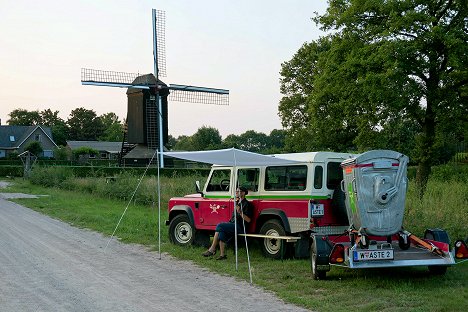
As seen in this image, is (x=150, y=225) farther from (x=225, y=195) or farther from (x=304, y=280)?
(x=304, y=280)

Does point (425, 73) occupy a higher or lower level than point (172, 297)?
higher

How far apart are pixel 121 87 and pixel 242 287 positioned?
3323 centimetres

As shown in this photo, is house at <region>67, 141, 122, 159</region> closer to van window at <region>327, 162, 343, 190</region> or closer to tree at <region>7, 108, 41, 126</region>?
tree at <region>7, 108, 41, 126</region>

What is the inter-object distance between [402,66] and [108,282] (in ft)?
49.8

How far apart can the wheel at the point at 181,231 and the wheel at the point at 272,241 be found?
82.8 inches

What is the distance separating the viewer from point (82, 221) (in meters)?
18.0

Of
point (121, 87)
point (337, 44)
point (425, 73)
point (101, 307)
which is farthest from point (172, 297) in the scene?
point (121, 87)

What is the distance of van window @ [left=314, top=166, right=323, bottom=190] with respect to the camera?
34.6 feet

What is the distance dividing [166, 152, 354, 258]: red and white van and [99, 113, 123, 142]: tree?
311ft

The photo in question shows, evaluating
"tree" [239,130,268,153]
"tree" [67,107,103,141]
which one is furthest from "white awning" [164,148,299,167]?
"tree" [67,107,103,141]

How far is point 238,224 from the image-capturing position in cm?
1124

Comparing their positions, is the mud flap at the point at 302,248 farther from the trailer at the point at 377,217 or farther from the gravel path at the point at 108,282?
the gravel path at the point at 108,282

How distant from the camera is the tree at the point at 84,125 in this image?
111 metres

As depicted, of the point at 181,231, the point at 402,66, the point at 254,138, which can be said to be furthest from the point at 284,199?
the point at 254,138
